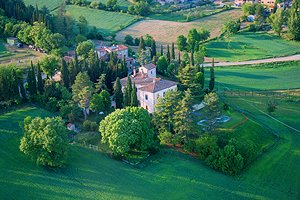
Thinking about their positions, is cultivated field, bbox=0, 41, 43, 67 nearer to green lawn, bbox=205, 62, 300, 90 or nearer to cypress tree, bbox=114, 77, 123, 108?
cypress tree, bbox=114, 77, 123, 108

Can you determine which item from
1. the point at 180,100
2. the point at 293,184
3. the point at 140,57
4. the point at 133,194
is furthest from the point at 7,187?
the point at 140,57

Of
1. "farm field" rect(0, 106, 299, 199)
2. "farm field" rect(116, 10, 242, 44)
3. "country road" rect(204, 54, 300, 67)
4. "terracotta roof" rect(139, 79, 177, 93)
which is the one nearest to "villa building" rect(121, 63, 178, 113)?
"terracotta roof" rect(139, 79, 177, 93)

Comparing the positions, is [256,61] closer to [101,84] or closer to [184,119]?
[101,84]

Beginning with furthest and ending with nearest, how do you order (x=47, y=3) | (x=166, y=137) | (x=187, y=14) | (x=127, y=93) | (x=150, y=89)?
(x=47, y=3) < (x=187, y=14) < (x=150, y=89) < (x=127, y=93) < (x=166, y=137)

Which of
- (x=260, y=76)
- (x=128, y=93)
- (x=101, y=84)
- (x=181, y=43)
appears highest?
(x=181, y=43)

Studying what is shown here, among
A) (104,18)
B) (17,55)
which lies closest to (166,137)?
(17,55)

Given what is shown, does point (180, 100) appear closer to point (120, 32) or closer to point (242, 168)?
point (242, 168)
